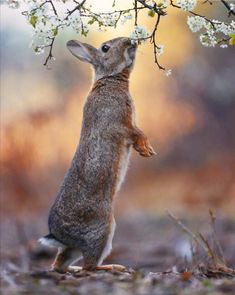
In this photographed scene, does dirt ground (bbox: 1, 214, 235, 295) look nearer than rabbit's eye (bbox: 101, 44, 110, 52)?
Yes

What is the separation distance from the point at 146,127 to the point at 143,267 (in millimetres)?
9993

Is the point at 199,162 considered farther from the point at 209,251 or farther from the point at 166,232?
the point at 209,251

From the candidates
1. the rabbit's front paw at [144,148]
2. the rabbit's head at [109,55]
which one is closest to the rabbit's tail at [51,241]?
the rabbit's front paw at [144,148]

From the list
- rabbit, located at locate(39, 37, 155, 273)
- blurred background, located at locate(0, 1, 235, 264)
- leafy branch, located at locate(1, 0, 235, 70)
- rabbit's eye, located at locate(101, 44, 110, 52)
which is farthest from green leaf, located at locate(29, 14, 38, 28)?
blurred background, located at locate(0, 1, 235, 264)

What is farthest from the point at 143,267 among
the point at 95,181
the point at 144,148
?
the point at 95,181

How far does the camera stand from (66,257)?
7523 millimetres

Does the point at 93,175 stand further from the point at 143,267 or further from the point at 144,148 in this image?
the point at 143,267

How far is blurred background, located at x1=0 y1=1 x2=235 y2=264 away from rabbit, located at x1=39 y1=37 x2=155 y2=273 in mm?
5937

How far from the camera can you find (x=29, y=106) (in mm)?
20016

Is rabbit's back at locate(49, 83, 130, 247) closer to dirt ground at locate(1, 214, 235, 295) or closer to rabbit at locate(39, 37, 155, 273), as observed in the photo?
rabbit at locate(39, 37, 155, 273)

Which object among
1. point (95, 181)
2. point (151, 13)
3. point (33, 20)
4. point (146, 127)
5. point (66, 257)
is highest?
point (146, 127)

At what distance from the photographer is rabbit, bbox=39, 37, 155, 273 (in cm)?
730

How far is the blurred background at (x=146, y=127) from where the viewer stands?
17.1m

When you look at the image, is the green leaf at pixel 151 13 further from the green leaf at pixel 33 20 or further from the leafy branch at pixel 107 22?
the green leaf at pixel 33 20
